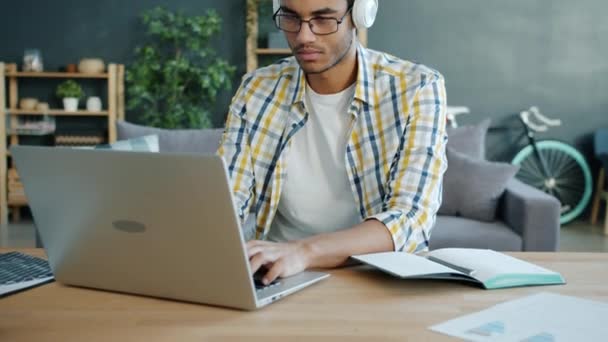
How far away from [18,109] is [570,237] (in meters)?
4.35

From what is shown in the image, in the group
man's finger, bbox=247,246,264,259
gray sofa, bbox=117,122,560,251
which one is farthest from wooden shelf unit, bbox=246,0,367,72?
man's finger, bbox=247,246,264,259

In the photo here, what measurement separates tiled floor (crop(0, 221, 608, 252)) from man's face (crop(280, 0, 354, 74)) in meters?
3.29

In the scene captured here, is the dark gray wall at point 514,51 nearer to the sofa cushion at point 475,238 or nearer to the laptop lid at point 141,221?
the sofa cushion at point 475,238

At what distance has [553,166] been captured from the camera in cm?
582

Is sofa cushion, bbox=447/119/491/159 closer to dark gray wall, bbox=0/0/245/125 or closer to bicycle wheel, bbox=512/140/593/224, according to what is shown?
bicycle wheel, bbox=512/140/593/224

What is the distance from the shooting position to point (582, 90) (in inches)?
230

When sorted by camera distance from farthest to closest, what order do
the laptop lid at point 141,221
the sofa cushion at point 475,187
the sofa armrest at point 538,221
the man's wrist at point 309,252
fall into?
1. the sofa cushion at point 475,187
2. the sofa armrest at point 538,221
3. the man's wrist at point 309,252
4. the laptop lid at point 141,221

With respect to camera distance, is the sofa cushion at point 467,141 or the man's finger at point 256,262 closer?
the man's finger at point 256,262

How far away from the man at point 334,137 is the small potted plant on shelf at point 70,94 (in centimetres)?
417

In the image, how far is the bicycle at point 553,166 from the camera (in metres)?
5.71

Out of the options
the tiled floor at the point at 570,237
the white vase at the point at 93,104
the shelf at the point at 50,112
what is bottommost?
the tiled floor at the point at 570,237

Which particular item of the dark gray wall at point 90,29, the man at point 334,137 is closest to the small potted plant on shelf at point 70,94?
the dark gray wall at point 90,29

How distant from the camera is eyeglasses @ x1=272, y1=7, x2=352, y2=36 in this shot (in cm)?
162

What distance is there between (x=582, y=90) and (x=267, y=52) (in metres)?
2.58
